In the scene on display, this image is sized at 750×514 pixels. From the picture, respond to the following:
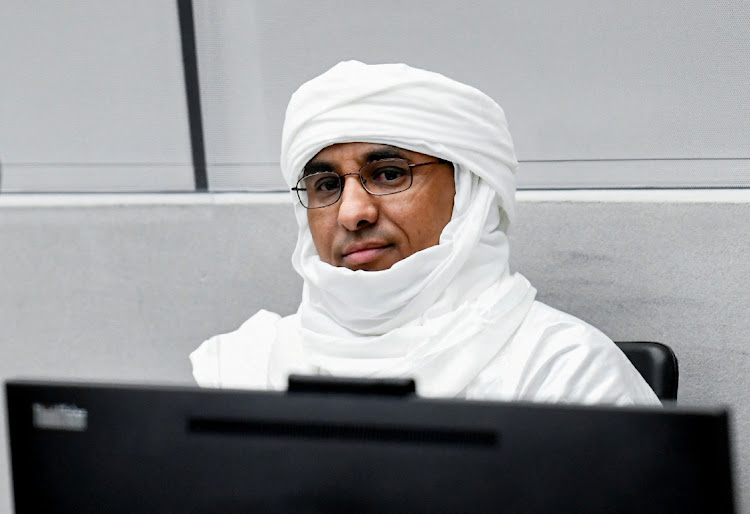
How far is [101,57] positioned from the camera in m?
2.62

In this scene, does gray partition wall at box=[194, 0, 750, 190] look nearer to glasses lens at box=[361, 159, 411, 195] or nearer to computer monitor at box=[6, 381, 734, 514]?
glasses lens at box=[361, 159, 411, 195]

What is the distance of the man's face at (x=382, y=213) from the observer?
6.31ft

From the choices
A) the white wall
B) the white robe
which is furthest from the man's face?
the white wall

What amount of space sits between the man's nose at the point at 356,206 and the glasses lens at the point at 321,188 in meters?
0.04

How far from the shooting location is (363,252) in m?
1.93

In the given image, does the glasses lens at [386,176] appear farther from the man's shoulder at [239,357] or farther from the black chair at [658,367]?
the black chair at [658,367]

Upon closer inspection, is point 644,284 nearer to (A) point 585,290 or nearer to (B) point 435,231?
(A) point 585,290

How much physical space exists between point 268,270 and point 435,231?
65cm

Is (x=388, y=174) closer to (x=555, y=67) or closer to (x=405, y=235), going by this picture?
(x=405, y=235)

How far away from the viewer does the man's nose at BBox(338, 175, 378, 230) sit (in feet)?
6.27

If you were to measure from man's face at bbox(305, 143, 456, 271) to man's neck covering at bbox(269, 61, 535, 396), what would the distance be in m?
0.03

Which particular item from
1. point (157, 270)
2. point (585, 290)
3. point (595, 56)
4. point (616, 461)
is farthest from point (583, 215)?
point (616, 461)

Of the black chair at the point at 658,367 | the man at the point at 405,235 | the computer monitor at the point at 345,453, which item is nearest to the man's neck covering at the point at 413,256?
the man at the point at 405,235

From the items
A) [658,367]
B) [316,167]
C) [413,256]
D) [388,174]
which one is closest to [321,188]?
[316,167]
